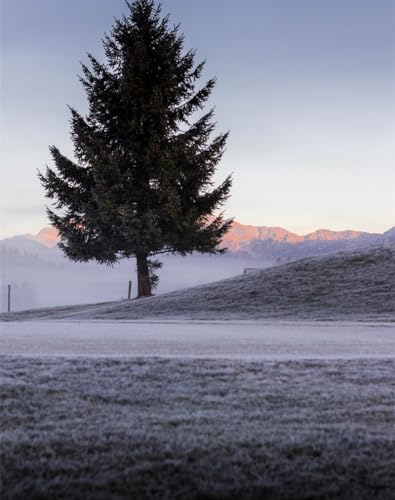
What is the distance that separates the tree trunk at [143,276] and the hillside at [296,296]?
4.83 meters

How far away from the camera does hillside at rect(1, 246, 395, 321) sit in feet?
57.4

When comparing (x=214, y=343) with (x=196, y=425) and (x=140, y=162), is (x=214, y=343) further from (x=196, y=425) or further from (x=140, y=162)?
(x=140, y=162)

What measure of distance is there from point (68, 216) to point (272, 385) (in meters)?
24.2

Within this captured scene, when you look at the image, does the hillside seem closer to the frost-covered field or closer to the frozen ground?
the frost-covered field

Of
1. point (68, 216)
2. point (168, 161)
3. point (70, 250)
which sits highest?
point (168, 161)

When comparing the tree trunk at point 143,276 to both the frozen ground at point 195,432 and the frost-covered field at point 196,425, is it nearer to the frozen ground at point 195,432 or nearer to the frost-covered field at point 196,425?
the frost-covered field at point 196,425

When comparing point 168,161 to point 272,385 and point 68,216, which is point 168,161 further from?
point 272,385

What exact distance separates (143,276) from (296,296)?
10.8 m

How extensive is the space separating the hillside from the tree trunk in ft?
15.8

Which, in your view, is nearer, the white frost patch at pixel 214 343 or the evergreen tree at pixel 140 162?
the white frost patch at pixel 214 343

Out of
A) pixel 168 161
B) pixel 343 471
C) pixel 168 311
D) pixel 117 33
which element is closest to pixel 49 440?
pixel 343 471

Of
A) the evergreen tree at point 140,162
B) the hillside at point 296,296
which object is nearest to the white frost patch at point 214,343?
the hillside at point 296,296

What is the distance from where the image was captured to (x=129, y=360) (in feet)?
23.3

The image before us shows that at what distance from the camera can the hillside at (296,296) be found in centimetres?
1750
